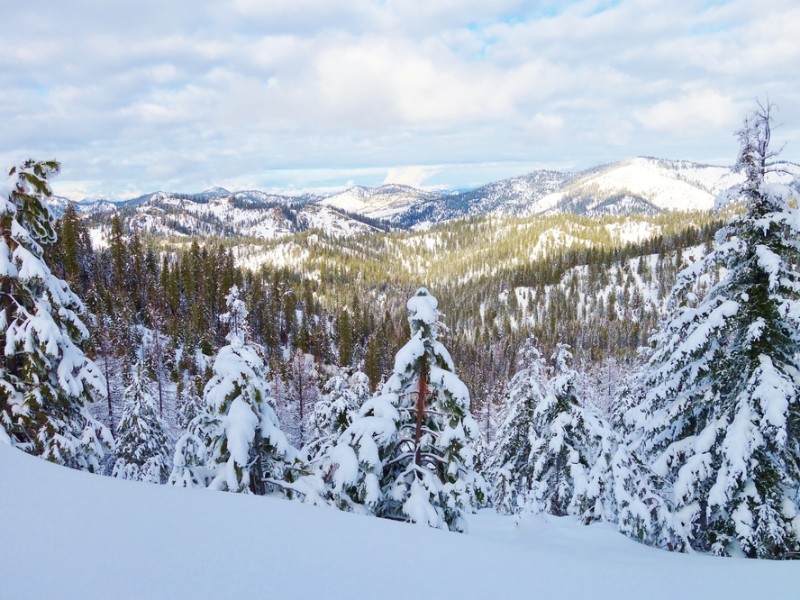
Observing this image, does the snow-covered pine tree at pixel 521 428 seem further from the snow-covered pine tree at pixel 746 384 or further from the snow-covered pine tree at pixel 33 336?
the snow-covered pine tree at pixel 33 336

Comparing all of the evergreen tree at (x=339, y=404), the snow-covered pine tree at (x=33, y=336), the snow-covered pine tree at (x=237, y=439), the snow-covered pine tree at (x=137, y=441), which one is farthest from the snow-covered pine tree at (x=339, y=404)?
the snow-covered pine tree at (x=137, y=441)

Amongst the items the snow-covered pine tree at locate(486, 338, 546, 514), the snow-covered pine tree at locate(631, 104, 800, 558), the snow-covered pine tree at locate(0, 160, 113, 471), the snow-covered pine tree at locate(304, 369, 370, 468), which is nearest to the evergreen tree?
the snow-covered pine tree at locate(304, 369, 370, 468)

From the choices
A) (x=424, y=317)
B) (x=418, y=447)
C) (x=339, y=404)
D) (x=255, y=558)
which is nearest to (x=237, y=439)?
(x=418, y=447)

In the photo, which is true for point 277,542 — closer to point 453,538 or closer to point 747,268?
point 453,538

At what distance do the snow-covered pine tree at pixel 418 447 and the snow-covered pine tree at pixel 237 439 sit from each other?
1.64 m

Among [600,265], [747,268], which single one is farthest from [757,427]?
[600,265]

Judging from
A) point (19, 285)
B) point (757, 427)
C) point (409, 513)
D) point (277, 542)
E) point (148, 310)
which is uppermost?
point (19, 285)

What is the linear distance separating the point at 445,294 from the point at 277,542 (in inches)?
7541

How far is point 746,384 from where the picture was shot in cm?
896

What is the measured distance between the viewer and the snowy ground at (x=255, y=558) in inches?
141

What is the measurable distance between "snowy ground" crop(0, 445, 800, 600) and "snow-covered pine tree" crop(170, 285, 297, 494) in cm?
257

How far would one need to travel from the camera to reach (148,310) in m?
60.1

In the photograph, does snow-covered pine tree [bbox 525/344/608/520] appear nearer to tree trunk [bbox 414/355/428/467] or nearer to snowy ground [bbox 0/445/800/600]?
tree trunk [bbox 414/355/428/467]

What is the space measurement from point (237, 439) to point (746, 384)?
1007 centimetres
